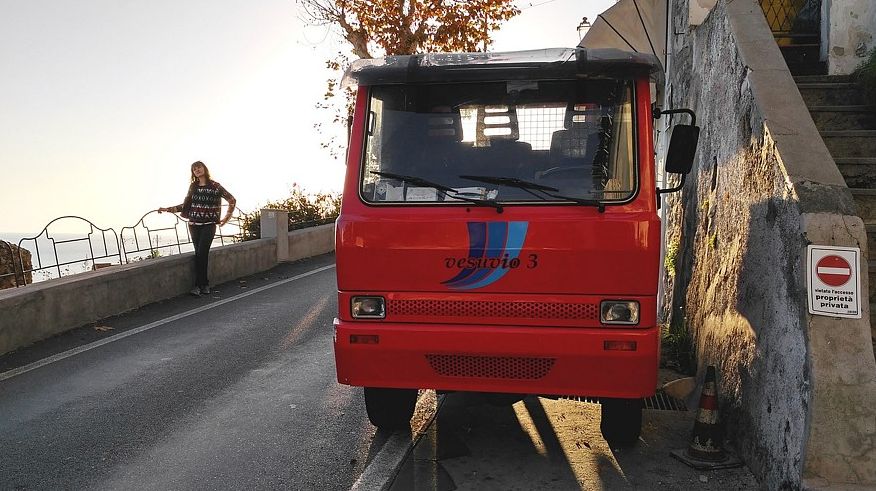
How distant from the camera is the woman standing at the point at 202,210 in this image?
11633mm

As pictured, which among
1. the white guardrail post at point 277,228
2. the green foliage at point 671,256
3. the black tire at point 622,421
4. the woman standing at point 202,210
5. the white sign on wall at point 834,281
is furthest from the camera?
the white guardrail post at point 277,228

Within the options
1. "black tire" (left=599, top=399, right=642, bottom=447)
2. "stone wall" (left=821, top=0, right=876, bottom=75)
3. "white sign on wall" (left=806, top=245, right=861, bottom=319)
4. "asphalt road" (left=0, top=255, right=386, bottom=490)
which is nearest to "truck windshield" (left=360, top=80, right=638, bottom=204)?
"white sign on wall" (left=806, top=245, right=861, bottom=319)

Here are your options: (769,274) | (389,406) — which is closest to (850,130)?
(769,274)

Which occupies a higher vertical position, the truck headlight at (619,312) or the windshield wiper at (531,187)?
the windshield wiper at (531,187)

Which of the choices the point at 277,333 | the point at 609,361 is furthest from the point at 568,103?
the point at 277,333

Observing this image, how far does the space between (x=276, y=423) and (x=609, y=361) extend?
8.24 ft

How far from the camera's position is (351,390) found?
21.7 ft

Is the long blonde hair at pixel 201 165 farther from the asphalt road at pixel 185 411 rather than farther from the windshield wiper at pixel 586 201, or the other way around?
the windshield wiper at pixel 586 201

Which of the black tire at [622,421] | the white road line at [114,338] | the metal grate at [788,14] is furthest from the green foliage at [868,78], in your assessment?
the white road line at [114,338]

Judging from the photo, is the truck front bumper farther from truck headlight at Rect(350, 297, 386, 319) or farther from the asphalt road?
the asphalt road

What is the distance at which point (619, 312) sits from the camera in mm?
4480

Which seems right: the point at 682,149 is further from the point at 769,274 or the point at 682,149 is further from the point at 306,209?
the point at 306,209

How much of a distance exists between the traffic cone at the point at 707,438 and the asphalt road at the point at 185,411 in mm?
1965

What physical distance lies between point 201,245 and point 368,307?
7.64 metres
